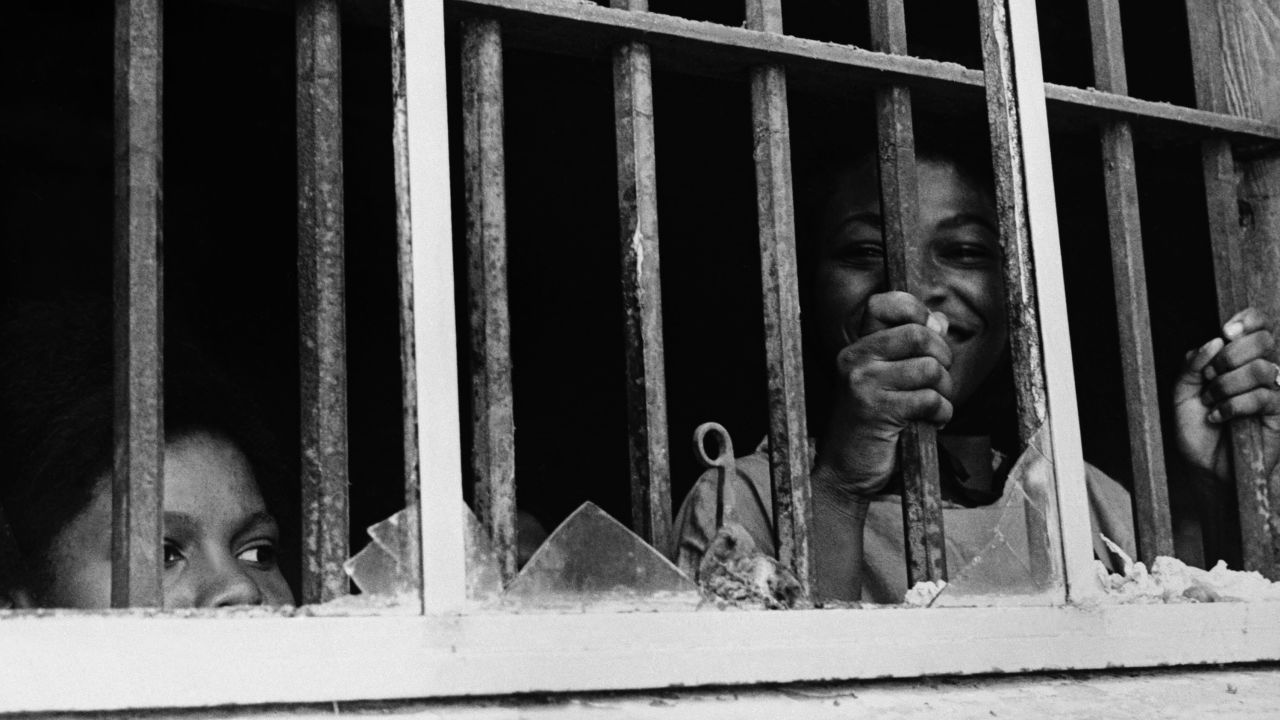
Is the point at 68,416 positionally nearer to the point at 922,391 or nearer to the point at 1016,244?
the point at 922,391

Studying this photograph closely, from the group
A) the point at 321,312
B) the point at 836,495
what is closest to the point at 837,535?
the point at 836,495

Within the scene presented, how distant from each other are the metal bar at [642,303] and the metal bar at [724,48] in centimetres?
4

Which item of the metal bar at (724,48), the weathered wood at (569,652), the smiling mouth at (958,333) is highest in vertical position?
the metal bar at (724,48)

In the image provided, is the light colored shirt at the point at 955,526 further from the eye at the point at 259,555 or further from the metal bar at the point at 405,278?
the eye at the point at 259,555

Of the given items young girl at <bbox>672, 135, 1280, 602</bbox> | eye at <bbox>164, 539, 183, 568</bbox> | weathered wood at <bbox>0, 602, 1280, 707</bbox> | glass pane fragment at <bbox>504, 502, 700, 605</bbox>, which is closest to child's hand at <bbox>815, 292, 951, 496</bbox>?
young girl at <bbox>672, 135, 1280, 602</bbox>

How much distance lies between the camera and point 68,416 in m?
2.39

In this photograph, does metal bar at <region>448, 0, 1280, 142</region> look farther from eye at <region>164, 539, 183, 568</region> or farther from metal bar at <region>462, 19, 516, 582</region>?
eye at <region>164, 539, 183, 568</region>

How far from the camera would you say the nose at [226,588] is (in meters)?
2.15

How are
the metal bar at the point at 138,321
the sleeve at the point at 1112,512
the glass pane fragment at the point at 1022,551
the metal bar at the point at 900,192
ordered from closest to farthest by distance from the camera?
the metal bar at the point at 138,321, the glass pane fragment at the point at 1022,551, the metal bar at the point at 900,192, the sleeve at the point at 1112,512

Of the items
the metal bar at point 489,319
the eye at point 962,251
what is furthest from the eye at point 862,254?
the metal bar at point 489,319

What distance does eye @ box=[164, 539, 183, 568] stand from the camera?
2213 mm

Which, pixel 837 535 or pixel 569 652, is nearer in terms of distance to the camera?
pixel 569 652

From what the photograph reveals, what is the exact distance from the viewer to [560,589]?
4.89 feet

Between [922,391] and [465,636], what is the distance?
2.88ft
